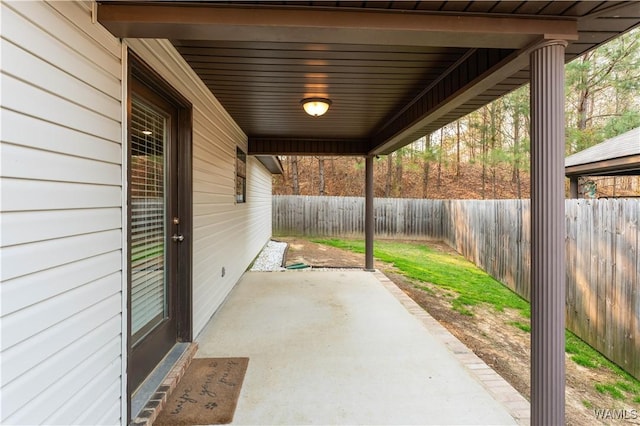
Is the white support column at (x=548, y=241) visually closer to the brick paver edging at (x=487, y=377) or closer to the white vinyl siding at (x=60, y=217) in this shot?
the brick paver edging at (x=487, y=377)

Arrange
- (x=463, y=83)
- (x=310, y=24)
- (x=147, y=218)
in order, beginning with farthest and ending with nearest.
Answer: (x=463, y=83) → (x=147, y=218) → (x=310, y=24)

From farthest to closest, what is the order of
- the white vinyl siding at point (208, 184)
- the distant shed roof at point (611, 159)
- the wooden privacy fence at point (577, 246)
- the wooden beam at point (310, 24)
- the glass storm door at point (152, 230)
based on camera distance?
1. the distant shed roof at point (611, 159)
2. the wooden privacy fence at point (577, 246)
3. the white vinyl siding at point (208, 184)
4. the glass storm door at point (152, 230)
5. the wooden beam at point (310, 24)

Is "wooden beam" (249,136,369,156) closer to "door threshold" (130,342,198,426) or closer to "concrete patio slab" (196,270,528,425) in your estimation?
"concrete patio slab" (196,270,528,425)

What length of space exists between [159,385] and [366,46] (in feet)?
9.96

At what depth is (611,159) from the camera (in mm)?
5750

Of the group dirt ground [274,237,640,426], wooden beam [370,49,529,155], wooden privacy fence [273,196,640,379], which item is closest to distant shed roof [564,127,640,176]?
wooden privacy fence [273,196,640,379]

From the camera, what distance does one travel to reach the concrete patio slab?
7.14 feet

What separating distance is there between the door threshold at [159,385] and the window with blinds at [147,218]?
1.13 ft

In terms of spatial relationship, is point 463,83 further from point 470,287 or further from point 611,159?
point 611,159

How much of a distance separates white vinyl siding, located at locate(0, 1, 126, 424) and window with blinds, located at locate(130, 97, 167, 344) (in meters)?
0.44

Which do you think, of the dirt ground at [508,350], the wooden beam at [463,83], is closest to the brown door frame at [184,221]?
the wooden beam at [463,83]

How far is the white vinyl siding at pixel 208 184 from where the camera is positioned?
269 centimetres

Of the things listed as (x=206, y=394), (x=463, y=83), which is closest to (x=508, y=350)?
(x=463, y=83)

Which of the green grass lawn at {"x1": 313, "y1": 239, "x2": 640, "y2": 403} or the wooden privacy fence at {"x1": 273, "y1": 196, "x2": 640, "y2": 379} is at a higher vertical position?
the wooden privacy fence at {"x1": 273, "y1": 196, "x2": 640, "y2": 379}
